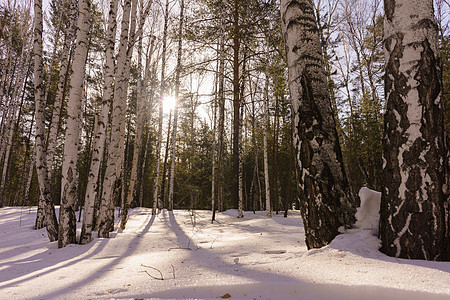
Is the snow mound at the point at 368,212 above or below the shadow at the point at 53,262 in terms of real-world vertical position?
above

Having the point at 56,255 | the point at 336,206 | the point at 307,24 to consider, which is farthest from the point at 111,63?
the point at 336,206

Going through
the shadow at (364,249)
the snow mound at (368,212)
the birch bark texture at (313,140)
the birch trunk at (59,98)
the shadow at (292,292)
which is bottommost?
the shadow at (292,292)

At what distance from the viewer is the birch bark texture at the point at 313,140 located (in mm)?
2273

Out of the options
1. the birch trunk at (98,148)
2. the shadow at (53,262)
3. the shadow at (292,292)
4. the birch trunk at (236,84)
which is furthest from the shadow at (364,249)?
the birch trunk at (236,84)

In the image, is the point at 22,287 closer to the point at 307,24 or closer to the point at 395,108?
the point at 395,108

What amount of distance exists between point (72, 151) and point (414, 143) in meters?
4.81

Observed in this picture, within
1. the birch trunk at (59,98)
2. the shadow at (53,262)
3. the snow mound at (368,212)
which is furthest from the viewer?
the birch trunk at (59,98)

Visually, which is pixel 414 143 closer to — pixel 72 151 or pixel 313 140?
pixel 313 140

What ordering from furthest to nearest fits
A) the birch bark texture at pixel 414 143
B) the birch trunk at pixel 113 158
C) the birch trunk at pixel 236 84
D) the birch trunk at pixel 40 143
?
1. the birch trunk at pixel 236 84
2. the birch trunk at pixel 113 158
3. the birch trunk at pixel 40 143
4. the birch bark texture at pixel 414 143

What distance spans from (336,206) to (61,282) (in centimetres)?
246

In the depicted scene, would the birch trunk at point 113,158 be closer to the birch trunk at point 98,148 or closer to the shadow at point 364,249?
the birch trunk at point 98,148

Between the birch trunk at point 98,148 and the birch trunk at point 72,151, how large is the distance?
0.27m

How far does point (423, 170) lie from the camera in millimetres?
1854

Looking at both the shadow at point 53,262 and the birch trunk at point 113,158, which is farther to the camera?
the birch trunk at point 113,158
